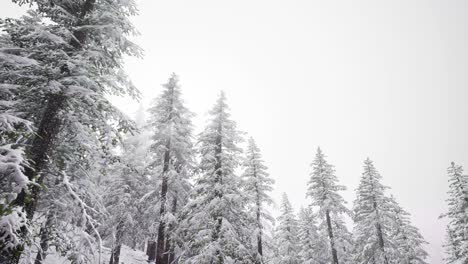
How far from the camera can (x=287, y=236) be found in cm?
3462

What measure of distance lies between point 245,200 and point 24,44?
13.4 meters

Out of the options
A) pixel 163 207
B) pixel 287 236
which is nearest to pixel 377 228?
pixel 287 236

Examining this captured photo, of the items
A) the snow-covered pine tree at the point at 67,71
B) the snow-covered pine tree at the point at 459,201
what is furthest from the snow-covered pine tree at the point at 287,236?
the snow-covered pine tree at the point at 67,71

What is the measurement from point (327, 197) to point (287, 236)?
9879 millimetres

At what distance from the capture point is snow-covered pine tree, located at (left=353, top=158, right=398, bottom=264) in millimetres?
26656

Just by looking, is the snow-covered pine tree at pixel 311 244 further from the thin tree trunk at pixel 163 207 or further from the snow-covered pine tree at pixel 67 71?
the snow-covered pine tree at pixel 67 71

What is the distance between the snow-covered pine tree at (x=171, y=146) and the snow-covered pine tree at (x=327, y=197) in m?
13.8

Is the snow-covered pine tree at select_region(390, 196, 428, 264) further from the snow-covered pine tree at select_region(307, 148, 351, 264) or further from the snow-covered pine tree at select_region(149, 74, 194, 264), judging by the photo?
the snow-covered pine tree at select_region(149, 74, 194, 264)

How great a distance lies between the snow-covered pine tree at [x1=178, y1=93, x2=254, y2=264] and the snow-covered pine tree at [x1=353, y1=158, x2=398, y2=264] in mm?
16238

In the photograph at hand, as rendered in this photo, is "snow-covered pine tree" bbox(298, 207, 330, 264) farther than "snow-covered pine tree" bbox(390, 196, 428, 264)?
Yes

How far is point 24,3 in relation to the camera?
8.74 metres

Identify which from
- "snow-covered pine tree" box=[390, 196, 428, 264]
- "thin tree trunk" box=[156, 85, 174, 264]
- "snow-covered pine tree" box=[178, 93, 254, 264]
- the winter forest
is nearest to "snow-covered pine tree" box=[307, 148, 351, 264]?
the winter forest

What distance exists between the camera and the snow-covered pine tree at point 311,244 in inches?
1252

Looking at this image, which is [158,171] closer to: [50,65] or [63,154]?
[63,154]
